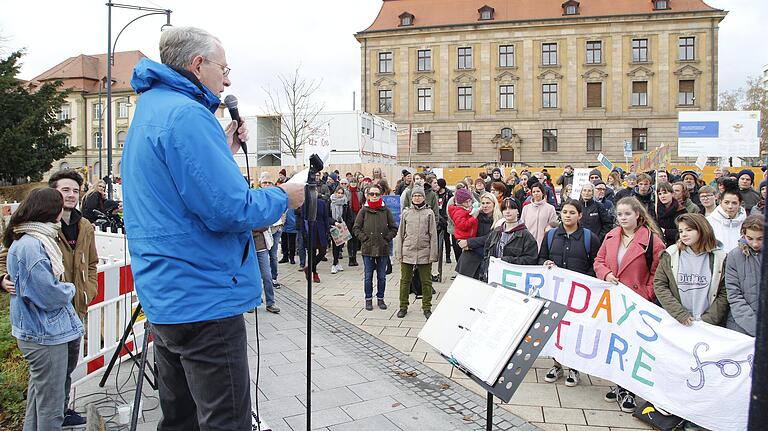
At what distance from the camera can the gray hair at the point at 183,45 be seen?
2.34m

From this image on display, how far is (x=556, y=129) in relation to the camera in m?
49.9

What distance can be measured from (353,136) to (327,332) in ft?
75.4

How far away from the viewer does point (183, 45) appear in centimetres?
235

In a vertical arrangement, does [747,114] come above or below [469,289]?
above

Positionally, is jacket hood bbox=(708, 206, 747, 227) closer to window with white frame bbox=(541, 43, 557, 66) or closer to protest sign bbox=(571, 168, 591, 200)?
protest sign bbox=(571, 168, 591, 200)

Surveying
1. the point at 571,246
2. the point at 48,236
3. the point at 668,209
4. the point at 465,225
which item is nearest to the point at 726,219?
the point at 668,209

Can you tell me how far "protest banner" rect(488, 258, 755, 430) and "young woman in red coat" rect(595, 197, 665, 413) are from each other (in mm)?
206

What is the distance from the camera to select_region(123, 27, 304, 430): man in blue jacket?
2.11m

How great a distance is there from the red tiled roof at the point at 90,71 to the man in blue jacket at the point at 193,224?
75870 mm

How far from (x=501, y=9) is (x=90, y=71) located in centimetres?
5357

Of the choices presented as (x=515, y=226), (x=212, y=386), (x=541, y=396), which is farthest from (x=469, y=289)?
(x=515, y=226)

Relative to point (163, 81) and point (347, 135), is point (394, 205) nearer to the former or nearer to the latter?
point (163, 81)

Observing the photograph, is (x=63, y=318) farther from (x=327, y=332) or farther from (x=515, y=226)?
(x=515, y=226)

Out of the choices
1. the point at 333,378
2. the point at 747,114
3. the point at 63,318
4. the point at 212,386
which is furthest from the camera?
the point at 747,114
